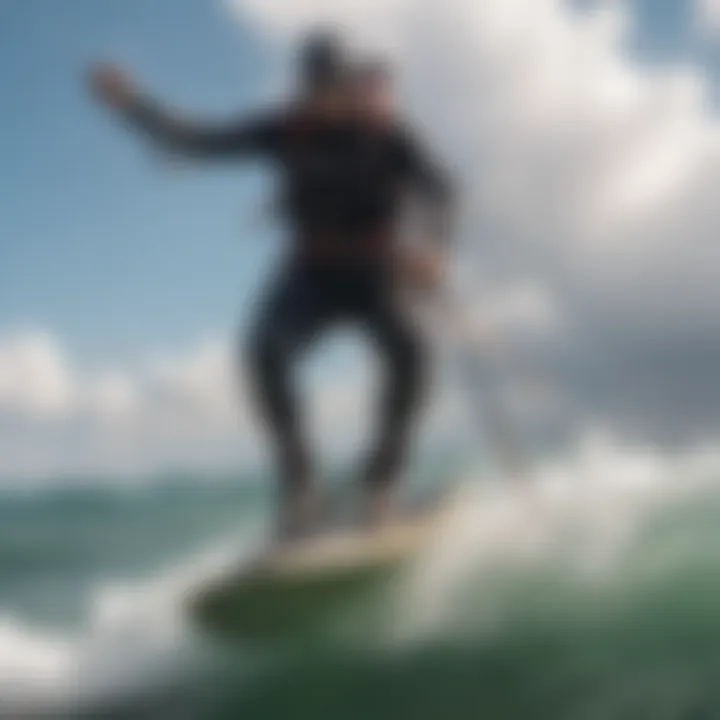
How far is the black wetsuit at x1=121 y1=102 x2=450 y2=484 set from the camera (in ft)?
6.96

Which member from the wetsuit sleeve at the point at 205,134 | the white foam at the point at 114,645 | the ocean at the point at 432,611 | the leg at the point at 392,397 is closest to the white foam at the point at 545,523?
the ocean at the point at 432,611

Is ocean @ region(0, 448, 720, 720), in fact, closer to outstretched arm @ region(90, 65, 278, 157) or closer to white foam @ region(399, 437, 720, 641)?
white foam @ region(399, 437, 720, 641)

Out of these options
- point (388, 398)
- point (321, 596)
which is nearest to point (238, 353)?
point (388, 398)

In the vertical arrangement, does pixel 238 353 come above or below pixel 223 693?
above

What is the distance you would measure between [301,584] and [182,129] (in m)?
0.73

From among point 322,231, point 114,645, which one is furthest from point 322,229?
point 114,645

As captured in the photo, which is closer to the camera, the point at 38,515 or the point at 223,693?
the point at 223,693

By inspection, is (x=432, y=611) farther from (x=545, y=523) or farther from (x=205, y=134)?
(x=205, y=134)

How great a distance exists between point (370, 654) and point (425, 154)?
2.56 ft

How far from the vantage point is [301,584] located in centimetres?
211

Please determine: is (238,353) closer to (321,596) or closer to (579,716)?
(321,596)

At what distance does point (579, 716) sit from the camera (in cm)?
205

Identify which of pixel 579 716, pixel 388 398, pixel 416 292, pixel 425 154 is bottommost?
pixel 579 716

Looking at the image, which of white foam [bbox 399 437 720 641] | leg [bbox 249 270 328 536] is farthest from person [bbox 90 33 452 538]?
white foam [bbox 399 437 720 641]
